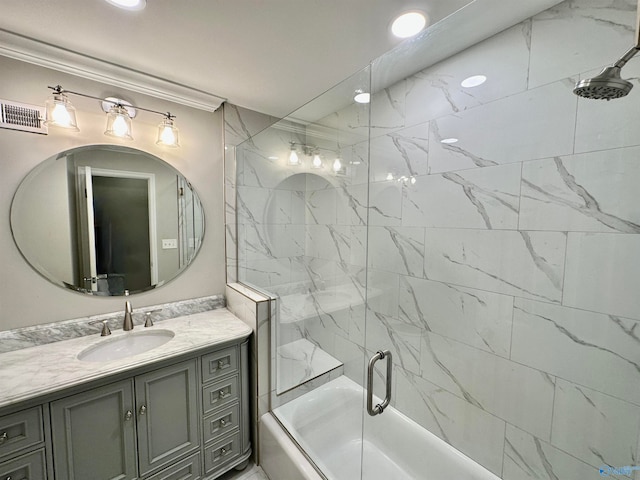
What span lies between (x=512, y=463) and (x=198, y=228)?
2.35 meters

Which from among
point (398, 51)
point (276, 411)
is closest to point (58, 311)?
point (276, 411)

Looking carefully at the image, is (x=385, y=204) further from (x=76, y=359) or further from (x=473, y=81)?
(x=76, y=359)

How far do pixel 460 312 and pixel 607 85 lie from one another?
3.66ft

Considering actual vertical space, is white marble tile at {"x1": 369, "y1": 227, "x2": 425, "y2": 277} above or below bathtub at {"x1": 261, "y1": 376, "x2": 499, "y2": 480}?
above

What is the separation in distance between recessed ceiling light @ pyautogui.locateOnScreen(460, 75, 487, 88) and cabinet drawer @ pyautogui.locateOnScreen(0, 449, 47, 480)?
2.64 metres

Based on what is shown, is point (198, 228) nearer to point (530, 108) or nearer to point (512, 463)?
point (530, 108)

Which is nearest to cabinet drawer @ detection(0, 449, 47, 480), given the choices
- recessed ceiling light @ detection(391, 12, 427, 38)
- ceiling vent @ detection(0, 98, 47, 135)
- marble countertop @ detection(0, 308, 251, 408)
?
marble countertop @ detection(0, 308, 251, 408)

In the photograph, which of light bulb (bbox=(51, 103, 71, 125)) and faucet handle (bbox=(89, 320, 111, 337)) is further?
faucet handle (bbox=(89, 320, 111, 337))

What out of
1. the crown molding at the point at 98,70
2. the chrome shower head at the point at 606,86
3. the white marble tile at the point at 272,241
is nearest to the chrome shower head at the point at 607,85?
the chrome shower head at the point at 606,86

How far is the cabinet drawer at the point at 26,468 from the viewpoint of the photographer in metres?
1.05

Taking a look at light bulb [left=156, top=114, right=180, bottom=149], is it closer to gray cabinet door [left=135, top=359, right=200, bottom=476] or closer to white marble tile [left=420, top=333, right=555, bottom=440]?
gray cabinet door [left=135, top=359, right=200, bottom=476]

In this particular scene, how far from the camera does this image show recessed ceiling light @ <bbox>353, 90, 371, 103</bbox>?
1807 mm

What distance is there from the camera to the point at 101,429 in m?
1.24

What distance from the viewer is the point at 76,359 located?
1339 mm
